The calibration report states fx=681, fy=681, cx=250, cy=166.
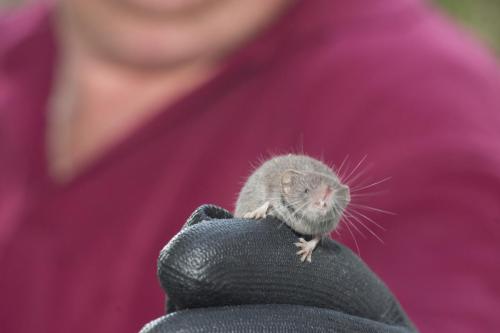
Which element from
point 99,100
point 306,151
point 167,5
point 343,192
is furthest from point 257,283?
point 99,100

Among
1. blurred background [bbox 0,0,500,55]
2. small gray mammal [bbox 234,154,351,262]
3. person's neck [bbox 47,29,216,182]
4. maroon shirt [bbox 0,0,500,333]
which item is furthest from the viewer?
blurred background [bbox 0,0,500,55]

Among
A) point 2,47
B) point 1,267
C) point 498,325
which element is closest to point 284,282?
point 498,325

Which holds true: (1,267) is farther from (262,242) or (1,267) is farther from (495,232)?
(495,232)

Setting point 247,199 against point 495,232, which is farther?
point 495,232

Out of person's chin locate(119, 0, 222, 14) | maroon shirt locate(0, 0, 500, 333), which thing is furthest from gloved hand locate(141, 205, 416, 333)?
person's chin locate(119, 0, 222, 14)

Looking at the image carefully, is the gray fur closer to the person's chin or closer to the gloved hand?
the gloved hand

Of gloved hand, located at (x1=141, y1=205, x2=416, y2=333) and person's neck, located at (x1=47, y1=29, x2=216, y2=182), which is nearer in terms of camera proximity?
gloved hand, located at (x1=141, y1=205, x2=416, y2=333)
